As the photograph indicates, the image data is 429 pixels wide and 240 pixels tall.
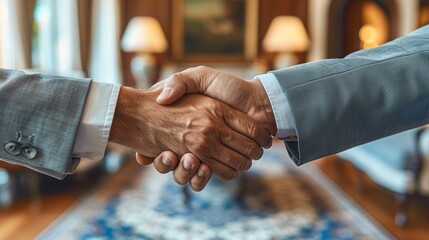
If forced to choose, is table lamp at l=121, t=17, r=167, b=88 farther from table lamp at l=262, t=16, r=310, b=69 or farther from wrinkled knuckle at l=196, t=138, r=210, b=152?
wrinkled knuckle at l=196, t=138, r=210, b=152

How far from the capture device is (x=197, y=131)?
1306mm

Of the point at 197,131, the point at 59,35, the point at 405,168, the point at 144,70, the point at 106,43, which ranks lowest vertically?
the point at 405,168

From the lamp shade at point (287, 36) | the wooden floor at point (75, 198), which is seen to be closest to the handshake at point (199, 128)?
the wooden floor at point (75, 198)

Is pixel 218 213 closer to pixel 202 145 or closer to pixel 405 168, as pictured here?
pixel 405 168

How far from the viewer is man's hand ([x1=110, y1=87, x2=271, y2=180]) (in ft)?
4.25

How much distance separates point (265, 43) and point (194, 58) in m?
1.02

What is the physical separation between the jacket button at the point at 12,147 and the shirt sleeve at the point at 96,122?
12cm

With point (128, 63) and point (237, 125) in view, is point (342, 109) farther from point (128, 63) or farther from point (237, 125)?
point (128, 63)

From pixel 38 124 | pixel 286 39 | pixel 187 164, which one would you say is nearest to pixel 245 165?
pixel 187 164

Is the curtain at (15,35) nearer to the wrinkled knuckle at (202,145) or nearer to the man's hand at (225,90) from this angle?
the man's hand at (225,90)

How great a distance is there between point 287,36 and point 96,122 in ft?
17.3

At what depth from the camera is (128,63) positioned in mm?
6711

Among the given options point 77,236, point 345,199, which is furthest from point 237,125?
point 345,199

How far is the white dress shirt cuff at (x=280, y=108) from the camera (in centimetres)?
122
